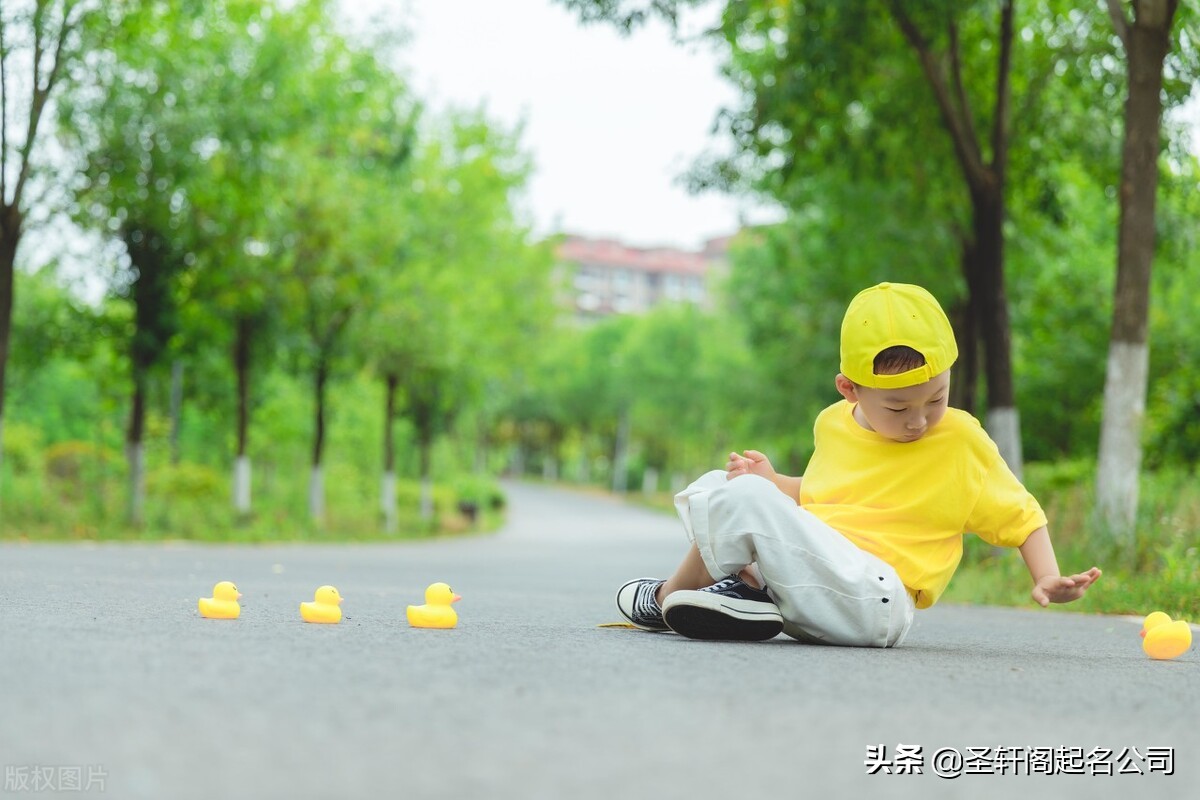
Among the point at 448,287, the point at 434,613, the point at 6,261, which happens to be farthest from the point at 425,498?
the point at 434,613

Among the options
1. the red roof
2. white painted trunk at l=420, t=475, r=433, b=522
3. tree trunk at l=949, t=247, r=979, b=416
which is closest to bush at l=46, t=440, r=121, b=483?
white painted trunk at l=420, t=475, r=433, b=522

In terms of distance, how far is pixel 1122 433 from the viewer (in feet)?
33.5

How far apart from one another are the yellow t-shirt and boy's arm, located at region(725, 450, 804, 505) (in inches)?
10.6

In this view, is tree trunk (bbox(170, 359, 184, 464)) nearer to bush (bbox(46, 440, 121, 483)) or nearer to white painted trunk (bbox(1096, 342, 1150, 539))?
bush (bbox(46, 440, 121, 483))

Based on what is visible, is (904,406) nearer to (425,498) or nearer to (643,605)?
(643,605)

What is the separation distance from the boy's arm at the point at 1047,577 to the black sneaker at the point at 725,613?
2.80 ft

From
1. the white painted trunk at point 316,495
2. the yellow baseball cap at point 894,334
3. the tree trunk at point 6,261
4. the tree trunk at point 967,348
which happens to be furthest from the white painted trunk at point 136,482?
the yellow baseball cap at point 894,334

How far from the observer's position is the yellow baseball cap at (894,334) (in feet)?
13.8

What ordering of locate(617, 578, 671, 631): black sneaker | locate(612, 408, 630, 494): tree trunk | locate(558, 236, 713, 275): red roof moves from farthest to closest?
locate(558, 236, 713, 275): red roof < locate(612, 408, 630, 494): tree trunk < locate(617, 578, 671, 631): black sneaker

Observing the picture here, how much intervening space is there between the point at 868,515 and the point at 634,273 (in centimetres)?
13424

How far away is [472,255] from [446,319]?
4.85 m

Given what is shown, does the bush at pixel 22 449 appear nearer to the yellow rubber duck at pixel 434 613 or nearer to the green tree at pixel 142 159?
the green tree at pixel 142 159

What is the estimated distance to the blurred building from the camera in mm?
134125

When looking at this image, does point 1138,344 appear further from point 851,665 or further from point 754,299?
point 754,299
